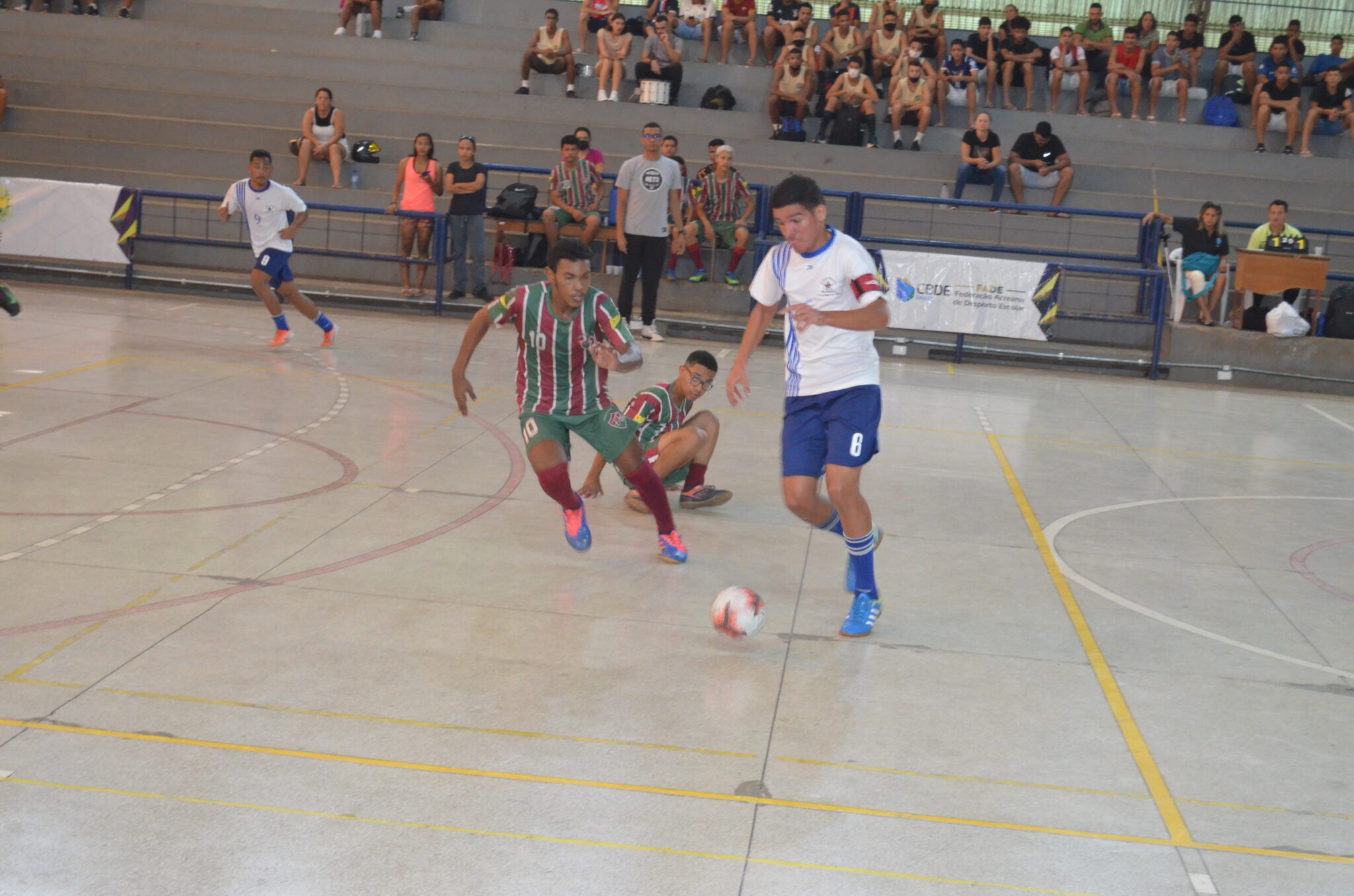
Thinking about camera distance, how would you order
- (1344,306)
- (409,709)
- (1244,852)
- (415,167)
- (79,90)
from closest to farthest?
(1244,852) < (409,709) < (1344,306) < (415,167) < (79,90)

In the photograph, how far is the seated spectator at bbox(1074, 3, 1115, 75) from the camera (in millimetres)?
21781

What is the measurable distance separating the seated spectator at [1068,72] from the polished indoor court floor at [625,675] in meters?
12.9

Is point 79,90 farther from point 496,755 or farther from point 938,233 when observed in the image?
point 496,755

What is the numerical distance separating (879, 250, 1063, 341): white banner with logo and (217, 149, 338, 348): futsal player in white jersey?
22.1 ft

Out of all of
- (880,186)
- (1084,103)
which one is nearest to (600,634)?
(880,186)

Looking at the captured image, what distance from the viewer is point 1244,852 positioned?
4.18 m

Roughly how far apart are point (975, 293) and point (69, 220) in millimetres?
Result: 11490

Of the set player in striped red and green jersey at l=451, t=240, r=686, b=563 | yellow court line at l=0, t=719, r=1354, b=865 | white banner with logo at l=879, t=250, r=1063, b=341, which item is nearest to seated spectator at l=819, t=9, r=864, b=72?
white banner with logo at l=879, t=250, r=1063, b=341

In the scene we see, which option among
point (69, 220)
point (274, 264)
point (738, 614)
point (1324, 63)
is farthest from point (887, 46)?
point (738, 614)

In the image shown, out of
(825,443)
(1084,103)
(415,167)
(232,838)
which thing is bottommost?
(232,838)

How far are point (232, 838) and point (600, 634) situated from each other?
220 centimetres

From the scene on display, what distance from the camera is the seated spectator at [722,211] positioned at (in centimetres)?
1662

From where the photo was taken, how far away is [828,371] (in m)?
6.00

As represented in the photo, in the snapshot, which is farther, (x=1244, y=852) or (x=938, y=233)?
(x=938, y=233)
